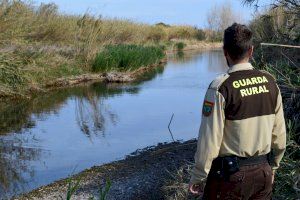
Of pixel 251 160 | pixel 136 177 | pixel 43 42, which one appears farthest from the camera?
pixel 43 42

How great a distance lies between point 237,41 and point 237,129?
603 millimetres

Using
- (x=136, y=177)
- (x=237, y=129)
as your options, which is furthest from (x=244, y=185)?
(x=136, y=177)

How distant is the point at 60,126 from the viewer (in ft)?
39.9

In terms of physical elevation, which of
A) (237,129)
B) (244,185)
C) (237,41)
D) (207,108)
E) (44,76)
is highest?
(237,41)

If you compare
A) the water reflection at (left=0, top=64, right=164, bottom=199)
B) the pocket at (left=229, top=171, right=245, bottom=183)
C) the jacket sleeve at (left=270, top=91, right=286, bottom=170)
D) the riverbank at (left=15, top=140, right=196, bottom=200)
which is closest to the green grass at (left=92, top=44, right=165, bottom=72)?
the water reflection at (left=0, top=64, right=164, bottom=199)

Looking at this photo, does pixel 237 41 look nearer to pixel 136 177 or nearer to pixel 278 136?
pixel 278 136

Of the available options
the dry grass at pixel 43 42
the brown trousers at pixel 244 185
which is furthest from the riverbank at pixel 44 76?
the brown trousers at pixel 244 185

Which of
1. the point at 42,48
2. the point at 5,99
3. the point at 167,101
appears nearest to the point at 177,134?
the point at 167,101

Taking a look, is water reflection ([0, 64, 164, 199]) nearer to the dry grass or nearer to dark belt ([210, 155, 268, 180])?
the dry grass

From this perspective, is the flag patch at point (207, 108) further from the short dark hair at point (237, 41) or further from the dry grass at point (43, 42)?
the dry grass at point (43, 42)

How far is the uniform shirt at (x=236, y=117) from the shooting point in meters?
3.30

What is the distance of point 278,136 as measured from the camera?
3.68 m

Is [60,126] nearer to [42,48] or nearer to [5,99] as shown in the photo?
[5,99]

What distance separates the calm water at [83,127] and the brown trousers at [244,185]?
4.48 m
